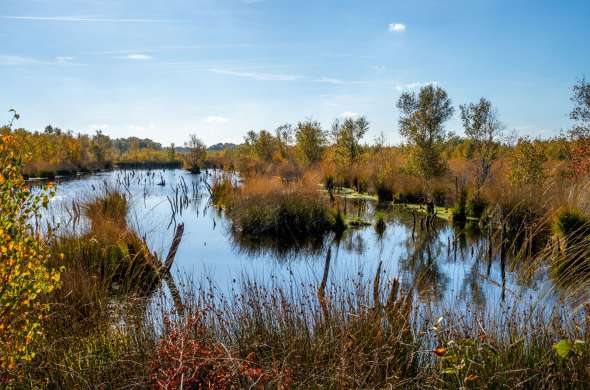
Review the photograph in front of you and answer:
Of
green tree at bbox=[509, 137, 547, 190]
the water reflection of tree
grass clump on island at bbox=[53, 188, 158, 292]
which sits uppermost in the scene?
green tree at bbox=[509, 137, 547, 190]

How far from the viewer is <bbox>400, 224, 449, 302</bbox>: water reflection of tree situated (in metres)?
9.23

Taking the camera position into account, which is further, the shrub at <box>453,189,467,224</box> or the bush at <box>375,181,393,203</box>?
the bush at <box>375,181,393,203</box>

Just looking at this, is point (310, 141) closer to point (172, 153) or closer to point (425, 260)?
point (425, 260)

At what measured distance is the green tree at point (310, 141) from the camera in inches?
1438

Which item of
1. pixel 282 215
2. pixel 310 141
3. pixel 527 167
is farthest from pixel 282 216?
pixel 310 141

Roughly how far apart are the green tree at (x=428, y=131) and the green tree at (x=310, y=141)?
12.6m

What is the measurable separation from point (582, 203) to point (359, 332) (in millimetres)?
8882

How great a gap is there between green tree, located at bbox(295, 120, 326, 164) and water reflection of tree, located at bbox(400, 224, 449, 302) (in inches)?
864

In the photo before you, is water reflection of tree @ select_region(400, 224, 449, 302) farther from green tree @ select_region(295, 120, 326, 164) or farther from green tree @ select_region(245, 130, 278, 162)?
green tree @ select_region(245, 130, 278, 162)

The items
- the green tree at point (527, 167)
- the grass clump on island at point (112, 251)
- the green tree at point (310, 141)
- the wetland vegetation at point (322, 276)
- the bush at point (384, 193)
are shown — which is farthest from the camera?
the green tree at point (310, 141)

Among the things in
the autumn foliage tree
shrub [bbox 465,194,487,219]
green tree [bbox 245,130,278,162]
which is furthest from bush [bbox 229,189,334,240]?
green tree [bbox 245,130,278,162]

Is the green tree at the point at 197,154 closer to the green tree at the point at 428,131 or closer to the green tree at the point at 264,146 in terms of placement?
the green tree at the point at 264,146

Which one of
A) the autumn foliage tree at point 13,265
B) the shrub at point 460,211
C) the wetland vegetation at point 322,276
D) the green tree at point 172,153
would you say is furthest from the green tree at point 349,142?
the green tree at point 172,153

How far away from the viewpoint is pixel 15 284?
314cm
